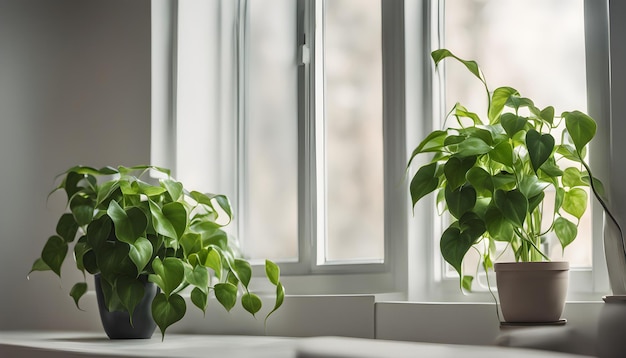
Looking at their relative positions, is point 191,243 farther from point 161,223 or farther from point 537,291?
point 537,291

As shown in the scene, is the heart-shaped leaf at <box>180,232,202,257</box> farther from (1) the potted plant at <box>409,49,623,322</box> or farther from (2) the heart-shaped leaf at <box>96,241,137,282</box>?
(1) the potted plant at <box>409,49,623,322</box>

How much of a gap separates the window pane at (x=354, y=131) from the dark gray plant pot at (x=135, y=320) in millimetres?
551

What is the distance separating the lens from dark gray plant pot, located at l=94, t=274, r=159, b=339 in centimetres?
211

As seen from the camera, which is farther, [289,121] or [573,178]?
[289,121]

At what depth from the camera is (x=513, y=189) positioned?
164cm

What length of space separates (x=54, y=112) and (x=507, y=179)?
1.73 meters

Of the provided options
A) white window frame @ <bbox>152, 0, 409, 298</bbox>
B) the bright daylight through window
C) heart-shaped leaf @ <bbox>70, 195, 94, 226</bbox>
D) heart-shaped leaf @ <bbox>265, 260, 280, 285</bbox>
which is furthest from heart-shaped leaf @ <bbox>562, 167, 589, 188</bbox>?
heart-shaped leaf @ <bbox>70, 195, 94, 226</bbox>

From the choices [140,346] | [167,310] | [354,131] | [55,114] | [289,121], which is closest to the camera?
[140,346]

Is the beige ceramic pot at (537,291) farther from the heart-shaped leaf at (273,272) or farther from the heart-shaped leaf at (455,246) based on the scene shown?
the heart-shaped leaf at (273,272)

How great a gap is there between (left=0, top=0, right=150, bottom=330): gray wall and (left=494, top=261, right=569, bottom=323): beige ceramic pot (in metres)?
1.36

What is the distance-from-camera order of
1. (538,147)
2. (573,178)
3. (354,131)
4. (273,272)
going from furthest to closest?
(354,131)
(273,272)
(573,178)
(538,147)

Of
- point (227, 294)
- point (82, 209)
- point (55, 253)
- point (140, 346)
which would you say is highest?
point (82, 209)

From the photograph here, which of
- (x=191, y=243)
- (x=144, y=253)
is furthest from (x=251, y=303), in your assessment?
(x=144, y=253)

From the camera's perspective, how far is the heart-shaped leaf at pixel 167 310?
202 centimetres
